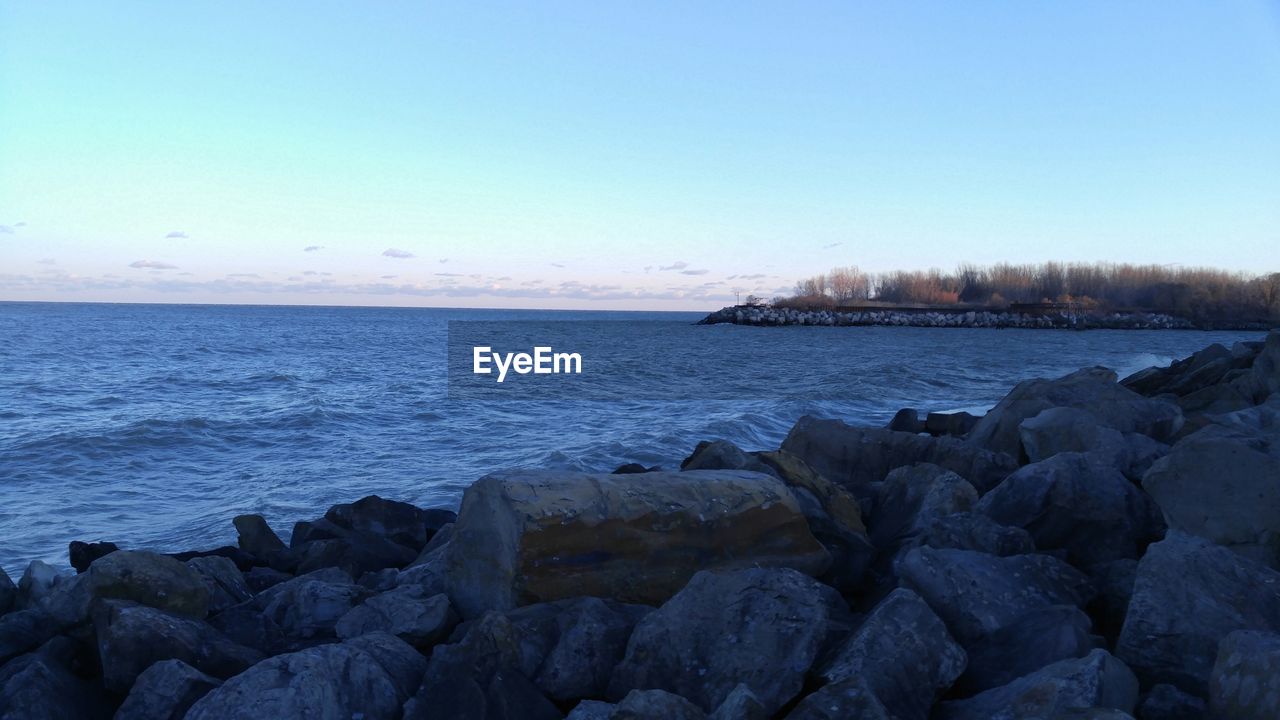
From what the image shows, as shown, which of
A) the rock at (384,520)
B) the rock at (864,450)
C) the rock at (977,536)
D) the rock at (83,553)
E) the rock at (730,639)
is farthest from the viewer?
the rock at (864,450)

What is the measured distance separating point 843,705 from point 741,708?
0.34 meters

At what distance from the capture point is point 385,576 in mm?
6051

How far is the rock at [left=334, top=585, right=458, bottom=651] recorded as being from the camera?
175 inches

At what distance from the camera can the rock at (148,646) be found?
4.04 m

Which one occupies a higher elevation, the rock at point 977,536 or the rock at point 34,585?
the rock at point 977,536

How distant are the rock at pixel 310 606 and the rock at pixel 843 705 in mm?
2807

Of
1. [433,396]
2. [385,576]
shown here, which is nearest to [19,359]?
[433,396]

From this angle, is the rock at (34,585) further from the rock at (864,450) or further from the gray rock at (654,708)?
the rock at (864,450)

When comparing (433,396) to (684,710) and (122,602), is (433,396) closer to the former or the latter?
(122,602)

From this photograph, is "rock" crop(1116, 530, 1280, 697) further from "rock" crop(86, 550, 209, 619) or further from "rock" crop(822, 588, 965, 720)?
"rock" crop(86, 550, 209, 619)

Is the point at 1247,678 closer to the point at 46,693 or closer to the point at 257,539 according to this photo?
the point at 46,693

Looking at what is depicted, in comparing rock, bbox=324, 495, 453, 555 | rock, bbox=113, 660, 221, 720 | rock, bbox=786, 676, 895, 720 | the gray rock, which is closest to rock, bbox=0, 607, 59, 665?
rock, bbox=113, 660, 221, 720

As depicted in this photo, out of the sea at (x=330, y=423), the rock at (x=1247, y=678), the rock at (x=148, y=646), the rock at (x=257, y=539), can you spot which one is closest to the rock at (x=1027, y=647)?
the rock at (x=1247, y=678)

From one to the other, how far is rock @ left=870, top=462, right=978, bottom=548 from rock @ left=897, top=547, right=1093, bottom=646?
0.96 m
